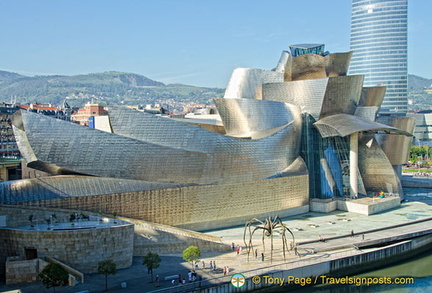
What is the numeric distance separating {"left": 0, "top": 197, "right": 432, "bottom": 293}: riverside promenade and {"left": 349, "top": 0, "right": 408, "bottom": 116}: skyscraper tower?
8799 cm

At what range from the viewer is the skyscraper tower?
12262 centimetres

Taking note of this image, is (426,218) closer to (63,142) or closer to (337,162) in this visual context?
(337,162)

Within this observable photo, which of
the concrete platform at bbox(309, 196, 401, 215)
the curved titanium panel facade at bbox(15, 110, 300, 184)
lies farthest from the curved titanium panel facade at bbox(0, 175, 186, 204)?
the concrete platform at bbox(309, 196, 401, 215)

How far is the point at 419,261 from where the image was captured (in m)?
30.0

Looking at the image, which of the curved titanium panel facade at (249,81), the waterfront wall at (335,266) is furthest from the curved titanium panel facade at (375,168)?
the waterfront wall at (335,266)

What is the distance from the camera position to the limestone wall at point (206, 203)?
28750mm

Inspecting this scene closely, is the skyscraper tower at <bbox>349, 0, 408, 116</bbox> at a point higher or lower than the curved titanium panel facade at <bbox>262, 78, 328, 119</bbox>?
higher

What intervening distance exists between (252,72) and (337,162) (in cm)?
1111

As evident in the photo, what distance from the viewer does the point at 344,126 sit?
39.0 meters

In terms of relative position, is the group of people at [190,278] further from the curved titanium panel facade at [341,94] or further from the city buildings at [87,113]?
the city buildings at [87,113]

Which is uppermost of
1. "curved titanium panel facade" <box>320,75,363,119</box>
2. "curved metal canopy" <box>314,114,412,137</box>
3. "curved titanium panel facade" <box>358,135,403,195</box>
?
"curved titanium panel facade" <box>320,75,363,119</box>

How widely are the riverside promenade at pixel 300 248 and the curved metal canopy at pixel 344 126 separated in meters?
6.76

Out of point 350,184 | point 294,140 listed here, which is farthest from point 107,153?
point 350,184

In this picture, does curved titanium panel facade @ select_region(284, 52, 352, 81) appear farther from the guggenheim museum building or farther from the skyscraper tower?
the skyscraper tower
